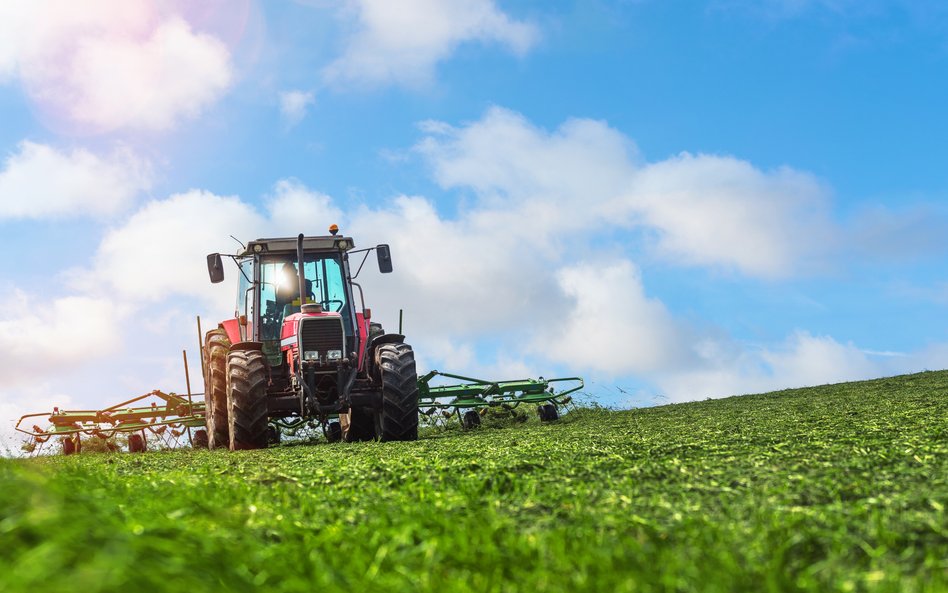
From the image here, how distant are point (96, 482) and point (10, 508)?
2.52 metres

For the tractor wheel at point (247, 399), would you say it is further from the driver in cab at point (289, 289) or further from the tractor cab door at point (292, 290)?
the driver in cab at point (289, 289)

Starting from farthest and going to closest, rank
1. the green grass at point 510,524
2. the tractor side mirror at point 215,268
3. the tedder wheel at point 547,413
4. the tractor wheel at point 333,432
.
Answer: the tedder wheel at point 547,413
the tractor wheel at point 333,432
the tractor side mirror at point 215,268
the green grass at point 510,524

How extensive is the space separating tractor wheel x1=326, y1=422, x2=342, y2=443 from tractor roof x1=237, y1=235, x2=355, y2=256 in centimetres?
291

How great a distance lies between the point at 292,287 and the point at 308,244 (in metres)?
0.63

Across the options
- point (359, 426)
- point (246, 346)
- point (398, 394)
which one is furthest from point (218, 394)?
point (398, 394)

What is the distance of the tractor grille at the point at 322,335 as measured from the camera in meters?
11.4

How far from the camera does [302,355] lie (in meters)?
11.3

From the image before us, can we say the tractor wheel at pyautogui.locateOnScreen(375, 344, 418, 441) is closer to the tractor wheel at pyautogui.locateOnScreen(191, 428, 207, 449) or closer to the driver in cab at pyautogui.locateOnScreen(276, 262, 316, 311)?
the driver in cab at pyautogui.locateOnScreen(276, 262, 316, 311)

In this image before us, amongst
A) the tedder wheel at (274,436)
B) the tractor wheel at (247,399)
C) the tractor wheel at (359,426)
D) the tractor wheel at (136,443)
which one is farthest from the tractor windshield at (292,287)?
the tractor wheel at (136,443)

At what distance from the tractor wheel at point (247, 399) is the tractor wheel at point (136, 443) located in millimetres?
3873

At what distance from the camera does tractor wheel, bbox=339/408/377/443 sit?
13.2 m

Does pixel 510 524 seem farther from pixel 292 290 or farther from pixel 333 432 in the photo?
pixel 333 432

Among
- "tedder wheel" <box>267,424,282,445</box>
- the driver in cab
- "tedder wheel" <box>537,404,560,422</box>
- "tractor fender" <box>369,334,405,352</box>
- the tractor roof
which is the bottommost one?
"tedder wheel" <box>537,404,560,422</box>

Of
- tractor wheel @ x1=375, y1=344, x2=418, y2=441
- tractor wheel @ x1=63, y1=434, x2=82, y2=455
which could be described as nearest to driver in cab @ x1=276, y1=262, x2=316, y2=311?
tractor wheel @ x1=375, y1=344, x2=418, y2=441
